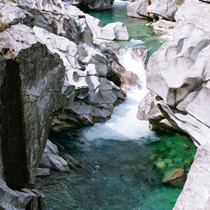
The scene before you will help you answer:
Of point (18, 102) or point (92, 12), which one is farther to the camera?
point (92, 12)

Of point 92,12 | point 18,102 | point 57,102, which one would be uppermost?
point 18,102

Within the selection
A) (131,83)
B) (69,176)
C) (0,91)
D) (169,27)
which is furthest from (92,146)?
(169,27)

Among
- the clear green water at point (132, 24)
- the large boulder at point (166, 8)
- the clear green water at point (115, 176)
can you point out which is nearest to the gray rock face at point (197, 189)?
the clear green water at point (115, 176)

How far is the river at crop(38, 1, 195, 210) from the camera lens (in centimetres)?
1312

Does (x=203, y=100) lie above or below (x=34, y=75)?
below

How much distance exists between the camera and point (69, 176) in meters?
14.3

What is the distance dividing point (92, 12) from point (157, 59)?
87.1 feet

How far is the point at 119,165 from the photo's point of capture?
1563 cm

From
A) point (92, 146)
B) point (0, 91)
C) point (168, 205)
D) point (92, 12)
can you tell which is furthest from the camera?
point (92, 12)

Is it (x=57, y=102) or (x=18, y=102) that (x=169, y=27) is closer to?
(x=57, y=102)

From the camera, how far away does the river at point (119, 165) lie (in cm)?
1312

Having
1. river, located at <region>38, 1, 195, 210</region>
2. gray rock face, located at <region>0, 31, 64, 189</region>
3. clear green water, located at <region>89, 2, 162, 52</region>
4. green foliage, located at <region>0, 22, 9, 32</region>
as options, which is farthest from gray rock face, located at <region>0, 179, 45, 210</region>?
clear green water, located at <region>89, 2, 162, 52</region>

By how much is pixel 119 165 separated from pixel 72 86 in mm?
3898

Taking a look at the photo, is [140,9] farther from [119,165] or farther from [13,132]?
[13,132]
